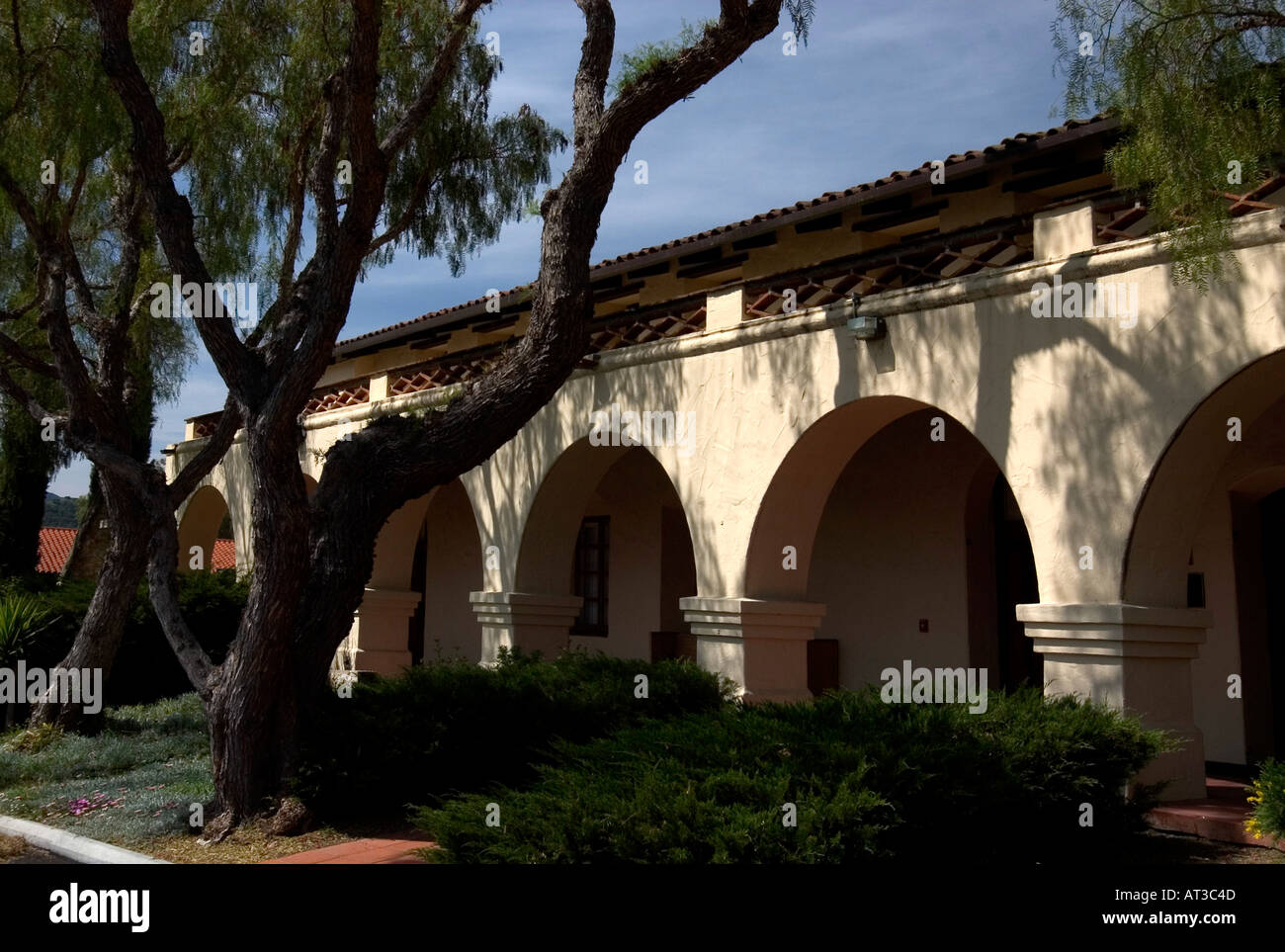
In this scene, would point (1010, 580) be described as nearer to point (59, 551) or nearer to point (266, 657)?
point (266, 657)

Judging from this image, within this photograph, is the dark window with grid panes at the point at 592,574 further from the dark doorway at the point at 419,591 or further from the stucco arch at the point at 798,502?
the stucco arch at the point at 798,502

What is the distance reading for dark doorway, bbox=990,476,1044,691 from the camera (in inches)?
499

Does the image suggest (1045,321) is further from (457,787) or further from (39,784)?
(39,784)

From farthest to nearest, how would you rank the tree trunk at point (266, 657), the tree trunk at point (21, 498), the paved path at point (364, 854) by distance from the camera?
the tree trunk at point (21, 498)
the tree trunk at point (266, 657)
the paved path at point (364, 854)

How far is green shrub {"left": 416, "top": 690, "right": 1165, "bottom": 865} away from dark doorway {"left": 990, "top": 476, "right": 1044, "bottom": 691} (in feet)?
15.5

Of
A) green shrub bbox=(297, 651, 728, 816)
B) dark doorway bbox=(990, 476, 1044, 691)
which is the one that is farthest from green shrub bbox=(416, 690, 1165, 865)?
dark doorway bbox=(990, 476, 1044, 691)

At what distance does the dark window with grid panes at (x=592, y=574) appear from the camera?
654 inches

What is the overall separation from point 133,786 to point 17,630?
14.9 ft

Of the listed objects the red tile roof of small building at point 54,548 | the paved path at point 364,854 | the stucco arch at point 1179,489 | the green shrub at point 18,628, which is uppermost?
the red tile roof of small building at point 54,548

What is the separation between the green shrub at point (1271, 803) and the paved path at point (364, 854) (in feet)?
15.4

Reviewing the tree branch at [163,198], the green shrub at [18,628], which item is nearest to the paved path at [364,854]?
the tree branch at [163,198]

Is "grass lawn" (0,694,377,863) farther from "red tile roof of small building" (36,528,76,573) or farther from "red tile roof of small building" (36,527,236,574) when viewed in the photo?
"red tile roof of small building" (36,528,76,573)

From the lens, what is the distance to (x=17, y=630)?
14.0m
